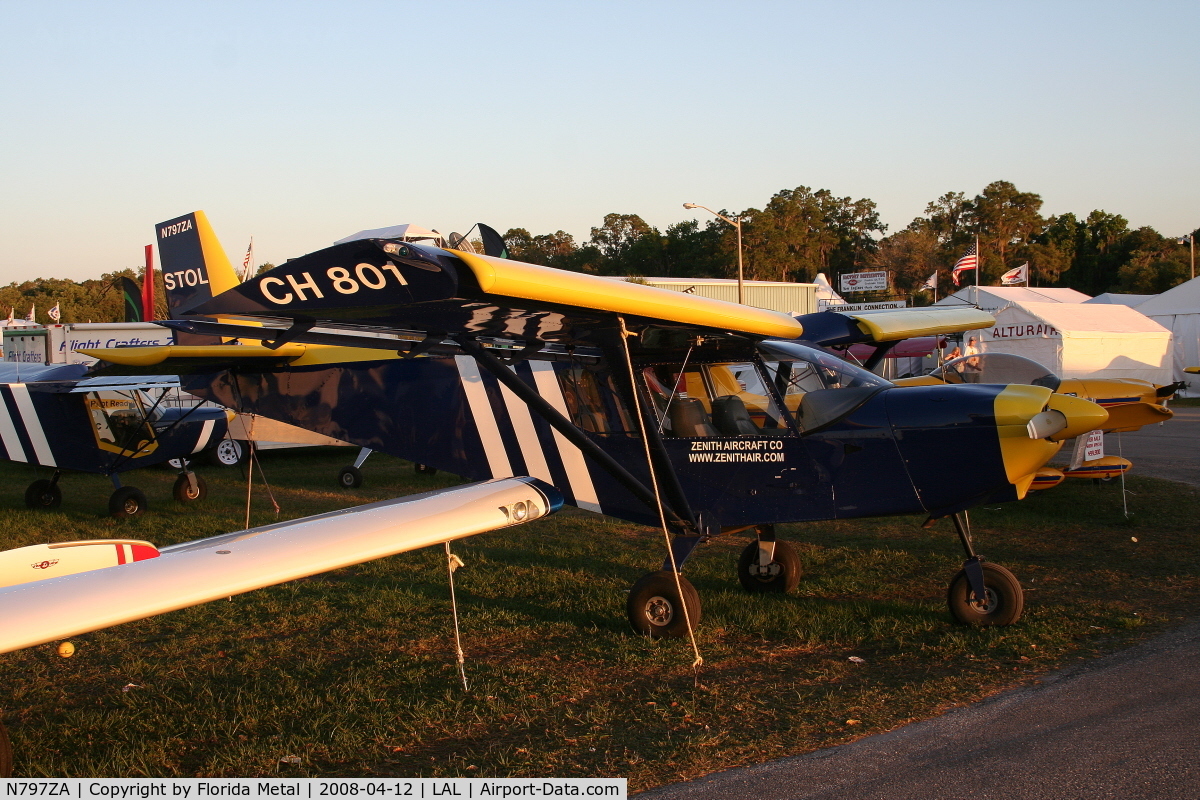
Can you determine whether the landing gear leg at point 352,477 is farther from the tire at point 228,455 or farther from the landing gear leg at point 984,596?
the landing gear leg at point 984,596

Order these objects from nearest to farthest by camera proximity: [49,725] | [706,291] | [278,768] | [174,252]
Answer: [278,768] < [49,725] < [174,252] < [706,291]

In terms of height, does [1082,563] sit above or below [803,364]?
below

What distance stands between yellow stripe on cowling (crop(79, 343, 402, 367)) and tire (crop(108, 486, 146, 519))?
4857mm

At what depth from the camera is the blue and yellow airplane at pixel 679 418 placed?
527cm

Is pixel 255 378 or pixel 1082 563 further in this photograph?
pixel 255 378

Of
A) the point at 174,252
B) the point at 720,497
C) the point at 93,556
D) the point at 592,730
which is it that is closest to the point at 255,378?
the point at 174,252

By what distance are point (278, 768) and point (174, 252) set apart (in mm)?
9446

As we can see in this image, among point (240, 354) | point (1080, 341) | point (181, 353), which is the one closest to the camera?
point (181, 353)

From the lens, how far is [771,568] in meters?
7.39

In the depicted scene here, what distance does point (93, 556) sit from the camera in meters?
4.48

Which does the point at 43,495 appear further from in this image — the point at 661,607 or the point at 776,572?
the point at 776,572

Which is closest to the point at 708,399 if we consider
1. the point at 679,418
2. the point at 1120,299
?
the point at 679,418

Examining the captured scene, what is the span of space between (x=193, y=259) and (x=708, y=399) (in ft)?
27.0

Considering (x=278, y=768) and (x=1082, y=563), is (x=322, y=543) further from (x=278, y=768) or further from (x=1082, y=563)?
(x=1082, y=563)
